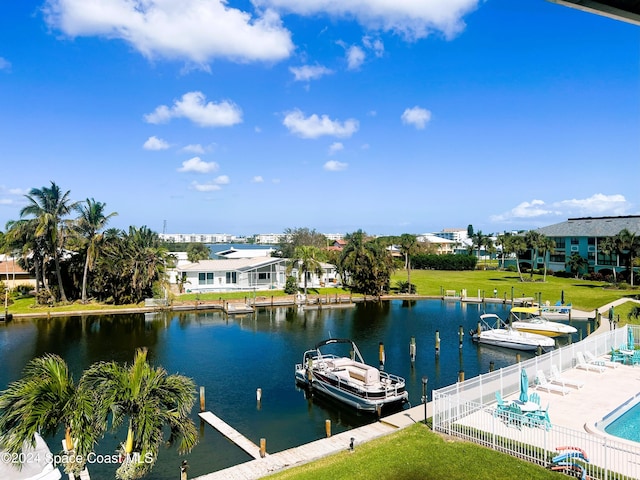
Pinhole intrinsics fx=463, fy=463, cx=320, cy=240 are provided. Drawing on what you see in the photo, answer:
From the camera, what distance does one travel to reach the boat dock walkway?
16.7m

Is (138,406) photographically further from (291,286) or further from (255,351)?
(291,286)

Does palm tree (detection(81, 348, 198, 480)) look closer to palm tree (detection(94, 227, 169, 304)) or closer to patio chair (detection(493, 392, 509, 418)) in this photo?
patio chair (detection(493, 392, 509, 418))

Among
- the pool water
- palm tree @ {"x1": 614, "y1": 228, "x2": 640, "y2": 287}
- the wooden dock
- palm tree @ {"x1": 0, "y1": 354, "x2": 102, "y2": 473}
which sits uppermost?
palm tree @ {"x1": 614, "y1": 228, "x2": 640, "y2": 287}

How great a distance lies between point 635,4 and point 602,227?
92.5 m

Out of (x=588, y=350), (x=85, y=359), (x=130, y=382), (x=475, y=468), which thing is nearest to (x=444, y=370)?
(x=588, y=350)

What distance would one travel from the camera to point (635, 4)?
8.56m

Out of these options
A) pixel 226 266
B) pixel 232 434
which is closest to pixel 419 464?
pixel 232 434

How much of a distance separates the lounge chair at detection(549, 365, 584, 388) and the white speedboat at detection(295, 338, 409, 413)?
7.96 meters

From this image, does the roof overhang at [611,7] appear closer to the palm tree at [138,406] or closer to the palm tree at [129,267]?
the palm tree at [138,406]

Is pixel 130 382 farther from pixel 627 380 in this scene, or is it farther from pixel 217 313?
pixel 217 313

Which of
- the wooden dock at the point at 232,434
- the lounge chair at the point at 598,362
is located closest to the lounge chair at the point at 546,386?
the lounge chair at the point at 598,362

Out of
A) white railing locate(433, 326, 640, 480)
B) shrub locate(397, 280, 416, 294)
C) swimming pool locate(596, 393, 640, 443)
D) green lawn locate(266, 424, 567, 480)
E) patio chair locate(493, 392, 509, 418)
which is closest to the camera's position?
white railing locate(433, 326, 640, 480)

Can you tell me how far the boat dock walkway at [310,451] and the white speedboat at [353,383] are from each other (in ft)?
9.73

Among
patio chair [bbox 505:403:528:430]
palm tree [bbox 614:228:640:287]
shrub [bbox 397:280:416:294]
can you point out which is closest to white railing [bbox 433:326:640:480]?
patio chair [bbox 505:403:528:430]
